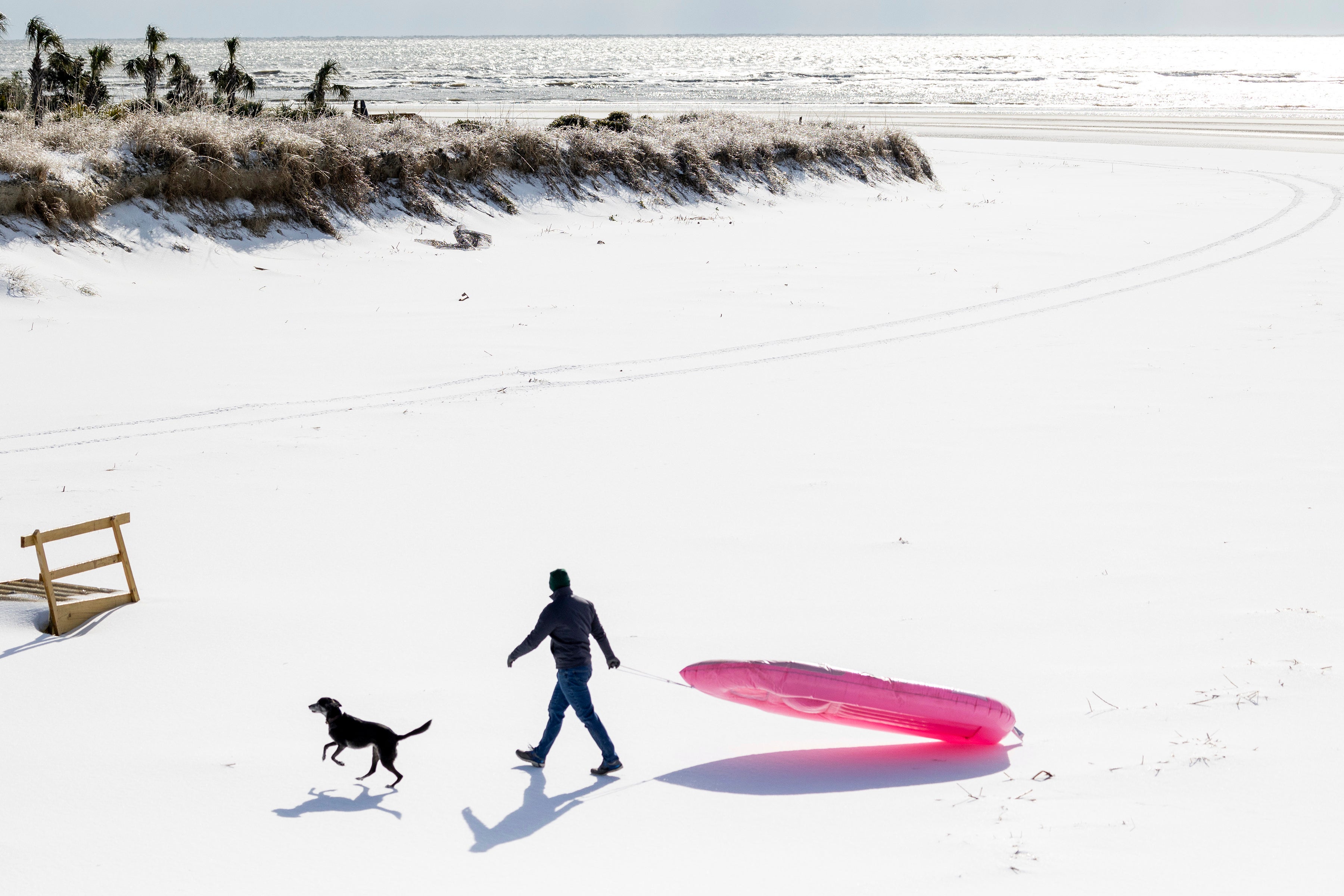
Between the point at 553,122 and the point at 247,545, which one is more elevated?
the point at 553,122

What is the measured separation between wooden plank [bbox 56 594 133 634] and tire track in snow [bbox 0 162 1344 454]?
12.5 feet

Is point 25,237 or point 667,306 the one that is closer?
point 25,237

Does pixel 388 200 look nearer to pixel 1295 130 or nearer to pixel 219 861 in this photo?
pixel 219 861

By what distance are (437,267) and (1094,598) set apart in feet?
47.9

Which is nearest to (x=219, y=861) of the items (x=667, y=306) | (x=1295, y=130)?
(x=667, y=306)

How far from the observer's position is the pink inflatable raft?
637 centimetres

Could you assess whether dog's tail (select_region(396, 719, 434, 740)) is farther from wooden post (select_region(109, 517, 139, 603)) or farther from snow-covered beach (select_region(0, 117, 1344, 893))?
wooden post (select_region(109, 517, 139, 603))

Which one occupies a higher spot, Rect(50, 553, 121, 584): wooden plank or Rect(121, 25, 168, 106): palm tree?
Rect(121, 25, 168, 106): palm tree

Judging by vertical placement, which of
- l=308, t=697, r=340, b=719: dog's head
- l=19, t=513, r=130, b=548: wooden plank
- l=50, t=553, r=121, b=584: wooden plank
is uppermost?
l=19, t=513, r=130, b=548: wooden plank

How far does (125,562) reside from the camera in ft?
26.3

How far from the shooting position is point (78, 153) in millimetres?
18484

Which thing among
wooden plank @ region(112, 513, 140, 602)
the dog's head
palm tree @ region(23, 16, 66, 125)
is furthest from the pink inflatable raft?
palm tree @ region(23, 16, 66, 125)

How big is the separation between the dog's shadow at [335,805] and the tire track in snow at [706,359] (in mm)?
6948

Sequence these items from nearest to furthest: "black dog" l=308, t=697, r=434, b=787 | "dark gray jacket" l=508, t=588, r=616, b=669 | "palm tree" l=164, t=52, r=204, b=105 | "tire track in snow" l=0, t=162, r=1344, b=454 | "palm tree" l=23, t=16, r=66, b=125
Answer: "black dog" l=308, t=697, r=434, b=787 < "dark gray jacket" l=508, t=588, r=616, b=669 < "tire track in snow" l=0, t=162, r=1344, b=454 < "palm tree" l=23, t=16, r=66, b=125 < "palm tree" l=164, t=52, r=204, b=105
